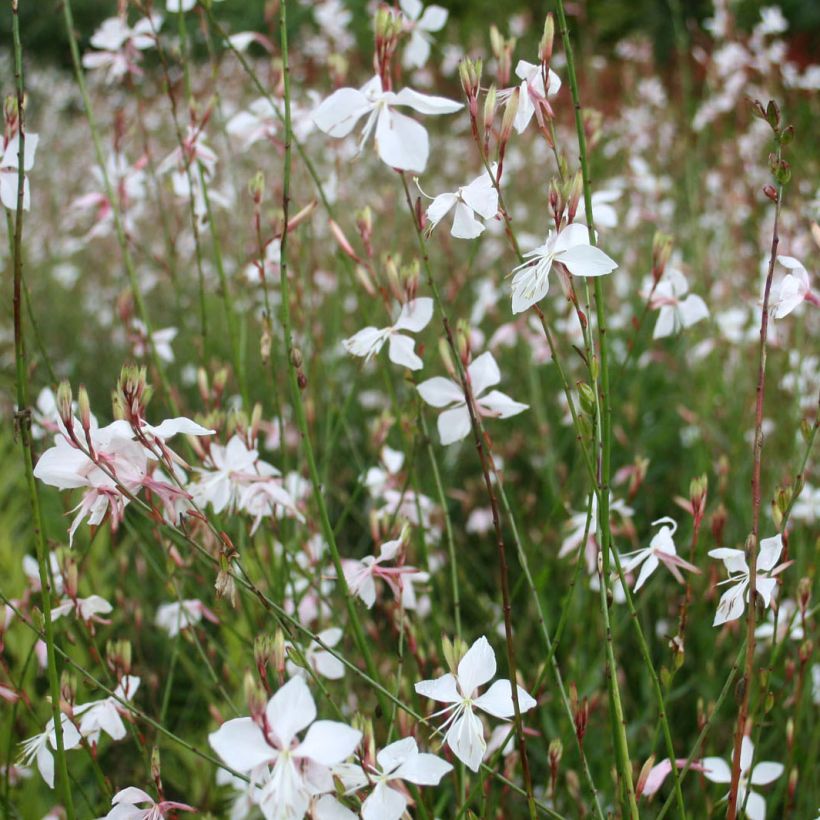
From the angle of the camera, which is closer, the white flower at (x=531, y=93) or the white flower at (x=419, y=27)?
the white flower at (x=531, y=93)

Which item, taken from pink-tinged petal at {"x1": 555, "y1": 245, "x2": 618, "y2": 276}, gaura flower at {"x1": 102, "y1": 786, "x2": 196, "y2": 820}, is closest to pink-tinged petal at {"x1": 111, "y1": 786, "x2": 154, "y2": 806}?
gaura flower at {"x1": 102, "y1": 786, "x2": 196, "y2": 820}

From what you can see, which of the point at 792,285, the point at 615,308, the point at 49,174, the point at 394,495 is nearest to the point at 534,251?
the point at 792,285

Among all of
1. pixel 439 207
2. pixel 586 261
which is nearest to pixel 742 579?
pixel 586 261

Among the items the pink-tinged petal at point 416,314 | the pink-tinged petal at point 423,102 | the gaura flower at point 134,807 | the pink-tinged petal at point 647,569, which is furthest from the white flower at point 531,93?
the gaura flower at point 134,807

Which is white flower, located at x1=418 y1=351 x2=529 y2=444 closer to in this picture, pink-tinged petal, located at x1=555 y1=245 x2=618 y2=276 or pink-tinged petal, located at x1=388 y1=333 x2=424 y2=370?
pink-tinged petal, located at x1=388 y1=333 x2=424 y2=370

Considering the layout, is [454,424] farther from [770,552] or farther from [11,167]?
[11,167]

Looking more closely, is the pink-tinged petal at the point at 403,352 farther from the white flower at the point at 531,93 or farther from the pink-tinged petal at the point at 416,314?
the white flower at the point at 531,93
